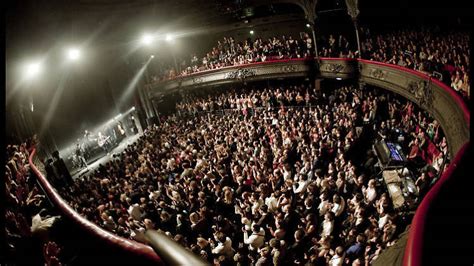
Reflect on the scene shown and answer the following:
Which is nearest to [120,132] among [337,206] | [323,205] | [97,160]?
[97,160]

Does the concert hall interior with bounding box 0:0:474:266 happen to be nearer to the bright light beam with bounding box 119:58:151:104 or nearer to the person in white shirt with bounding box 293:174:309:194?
the person in white shirt with bounding box 293:174:309:194

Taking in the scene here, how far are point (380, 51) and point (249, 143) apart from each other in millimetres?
7489

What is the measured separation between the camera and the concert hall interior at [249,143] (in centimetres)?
254

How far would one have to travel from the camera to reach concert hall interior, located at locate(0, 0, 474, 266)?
254 cm

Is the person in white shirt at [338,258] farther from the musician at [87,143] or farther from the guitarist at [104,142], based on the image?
the guitarist at [104,142]

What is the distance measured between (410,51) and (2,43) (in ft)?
42.7

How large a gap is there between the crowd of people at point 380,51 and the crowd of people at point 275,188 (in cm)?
192

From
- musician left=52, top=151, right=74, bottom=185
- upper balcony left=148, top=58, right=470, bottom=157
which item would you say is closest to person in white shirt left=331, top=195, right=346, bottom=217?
upper balcony left=148, top=58, right=470, bottom=157

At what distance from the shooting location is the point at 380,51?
514 inches

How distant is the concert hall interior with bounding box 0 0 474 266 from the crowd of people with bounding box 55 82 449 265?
54 mm

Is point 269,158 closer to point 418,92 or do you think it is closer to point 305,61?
point 418,92

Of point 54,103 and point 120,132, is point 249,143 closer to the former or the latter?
point 54,103

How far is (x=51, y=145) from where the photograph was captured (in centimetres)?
1872

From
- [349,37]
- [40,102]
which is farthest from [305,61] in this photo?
[40,102]
